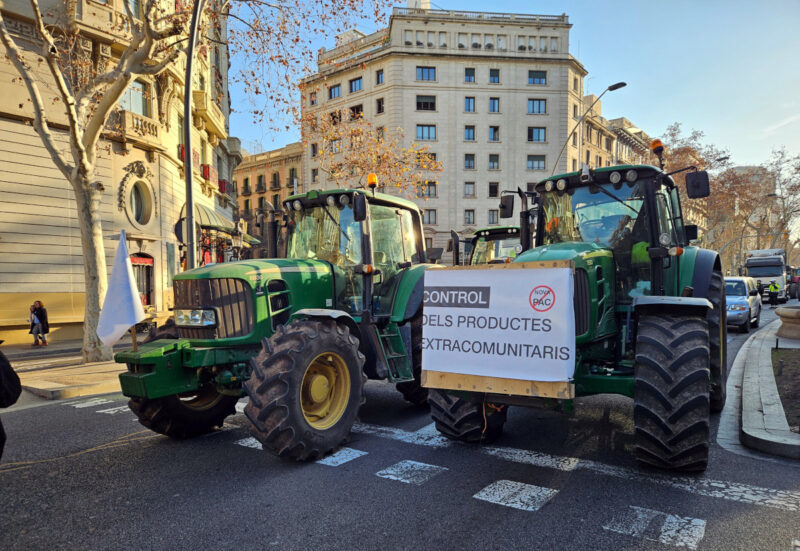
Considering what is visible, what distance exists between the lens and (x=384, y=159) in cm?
2750

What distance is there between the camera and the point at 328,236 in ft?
21.1

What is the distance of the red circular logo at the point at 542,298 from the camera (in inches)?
163

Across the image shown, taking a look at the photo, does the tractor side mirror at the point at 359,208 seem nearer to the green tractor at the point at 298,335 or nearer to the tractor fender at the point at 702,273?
the green tractor at the point at 298,335

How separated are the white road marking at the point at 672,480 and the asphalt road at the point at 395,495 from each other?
16mm

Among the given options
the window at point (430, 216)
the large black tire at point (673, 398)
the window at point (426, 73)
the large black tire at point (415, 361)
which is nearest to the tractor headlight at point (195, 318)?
the large black tire at point (415, 361)

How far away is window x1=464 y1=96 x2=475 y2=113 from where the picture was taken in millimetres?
46406

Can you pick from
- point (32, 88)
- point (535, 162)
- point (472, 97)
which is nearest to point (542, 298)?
point (32, 88)

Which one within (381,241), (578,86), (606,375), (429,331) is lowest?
(606,375)

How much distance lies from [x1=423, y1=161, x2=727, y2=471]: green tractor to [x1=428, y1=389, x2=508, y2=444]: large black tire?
1cm

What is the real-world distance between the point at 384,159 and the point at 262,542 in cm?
2541

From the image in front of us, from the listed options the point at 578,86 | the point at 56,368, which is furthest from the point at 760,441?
the point at 578,86

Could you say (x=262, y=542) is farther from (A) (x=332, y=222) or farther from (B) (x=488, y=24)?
(B) (x=488, y=24)

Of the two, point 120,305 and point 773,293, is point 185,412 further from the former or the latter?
point 773,293

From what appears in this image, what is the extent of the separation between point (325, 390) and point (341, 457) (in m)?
0.66
